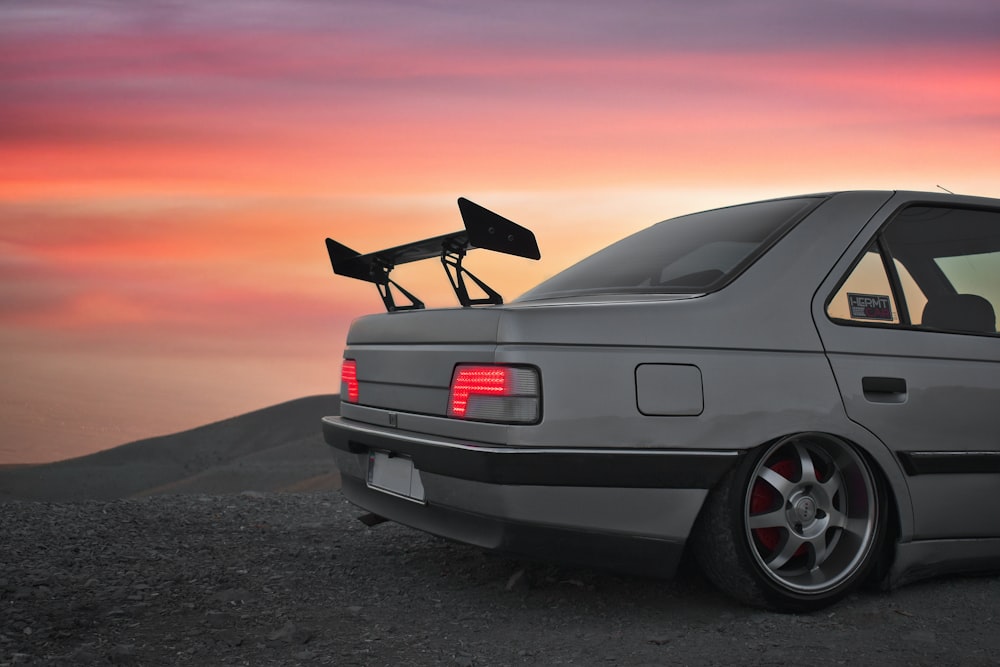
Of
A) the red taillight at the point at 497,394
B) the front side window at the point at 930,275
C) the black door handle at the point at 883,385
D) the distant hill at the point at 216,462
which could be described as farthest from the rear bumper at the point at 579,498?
the distant hill at the point at 216,462

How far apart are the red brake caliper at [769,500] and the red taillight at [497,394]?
43.4 inches

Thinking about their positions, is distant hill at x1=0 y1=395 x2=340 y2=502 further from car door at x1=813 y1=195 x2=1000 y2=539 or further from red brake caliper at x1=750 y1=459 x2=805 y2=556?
car door at x1=813 y1=195 x2=1000 y2=539

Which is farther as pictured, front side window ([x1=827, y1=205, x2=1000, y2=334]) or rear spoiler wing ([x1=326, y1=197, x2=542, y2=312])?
front side window ([x1=827, y1=205, x2=1000, y2=334])

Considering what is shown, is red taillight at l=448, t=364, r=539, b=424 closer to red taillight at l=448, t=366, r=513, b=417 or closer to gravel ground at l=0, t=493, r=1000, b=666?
red taillight at l=448, t=366, r=513, b=417

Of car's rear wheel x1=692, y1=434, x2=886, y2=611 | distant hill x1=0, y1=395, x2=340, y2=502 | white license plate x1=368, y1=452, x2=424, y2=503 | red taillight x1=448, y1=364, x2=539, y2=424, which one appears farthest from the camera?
distant hill x1=0, y1=395, x2=340, y2=502

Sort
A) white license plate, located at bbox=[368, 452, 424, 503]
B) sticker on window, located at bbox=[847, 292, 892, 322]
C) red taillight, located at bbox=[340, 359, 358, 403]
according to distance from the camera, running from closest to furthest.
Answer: white license plate, located at bbox=[368, 452, 424, 503], sticker on window, located at bbox=[847, 292, 892, 322], red taillight, located at bbox=[340, 359, 358, 403]

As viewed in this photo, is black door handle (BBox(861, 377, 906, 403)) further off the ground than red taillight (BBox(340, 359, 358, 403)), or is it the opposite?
red taillight (BBox(340, 359, 358, 403))

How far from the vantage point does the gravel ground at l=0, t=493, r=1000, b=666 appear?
344cm

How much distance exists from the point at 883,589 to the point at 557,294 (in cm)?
191

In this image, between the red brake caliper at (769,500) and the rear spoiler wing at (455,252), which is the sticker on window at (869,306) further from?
the rear spoiler wing at (455,252)

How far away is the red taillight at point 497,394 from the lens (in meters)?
3.33

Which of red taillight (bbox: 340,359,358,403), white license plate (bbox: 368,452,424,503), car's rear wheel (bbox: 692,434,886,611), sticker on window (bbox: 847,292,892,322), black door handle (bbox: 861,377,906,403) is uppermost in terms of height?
sticker on window (bbox: 847,292,892,322)

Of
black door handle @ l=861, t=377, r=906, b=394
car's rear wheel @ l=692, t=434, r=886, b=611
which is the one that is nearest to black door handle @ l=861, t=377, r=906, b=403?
black door handle @ l=861, t=377, r=906, b=394

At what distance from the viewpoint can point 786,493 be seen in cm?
379
